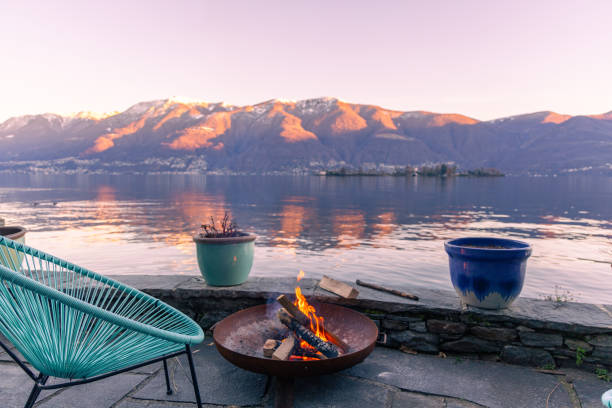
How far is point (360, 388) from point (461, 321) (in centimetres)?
123

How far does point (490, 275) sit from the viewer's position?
12.2 ft

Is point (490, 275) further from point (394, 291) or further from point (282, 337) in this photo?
point (282, 337)

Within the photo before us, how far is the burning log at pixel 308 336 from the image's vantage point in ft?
10.6

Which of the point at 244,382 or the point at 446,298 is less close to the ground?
the point at 446,298

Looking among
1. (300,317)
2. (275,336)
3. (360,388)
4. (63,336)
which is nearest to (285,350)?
(300,317)

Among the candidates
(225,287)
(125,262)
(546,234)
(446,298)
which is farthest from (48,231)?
(546,234)

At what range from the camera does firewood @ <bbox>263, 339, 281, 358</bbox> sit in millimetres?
3203

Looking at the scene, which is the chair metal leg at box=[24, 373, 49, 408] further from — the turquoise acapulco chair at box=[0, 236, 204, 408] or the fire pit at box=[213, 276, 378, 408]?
the fire pit at box=[213, 276, 378, 408]

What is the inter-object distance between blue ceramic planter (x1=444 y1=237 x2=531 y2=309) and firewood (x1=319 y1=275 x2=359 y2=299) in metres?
1.01

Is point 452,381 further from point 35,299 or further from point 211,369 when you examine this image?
point 35,299

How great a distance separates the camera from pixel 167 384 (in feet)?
10.6

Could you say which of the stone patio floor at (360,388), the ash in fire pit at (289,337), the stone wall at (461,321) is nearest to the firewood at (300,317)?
the ash in fire pit at (289,337)

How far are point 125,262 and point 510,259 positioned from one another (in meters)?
15.9

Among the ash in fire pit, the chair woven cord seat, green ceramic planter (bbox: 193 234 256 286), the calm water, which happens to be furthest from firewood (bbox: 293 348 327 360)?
the calm water
